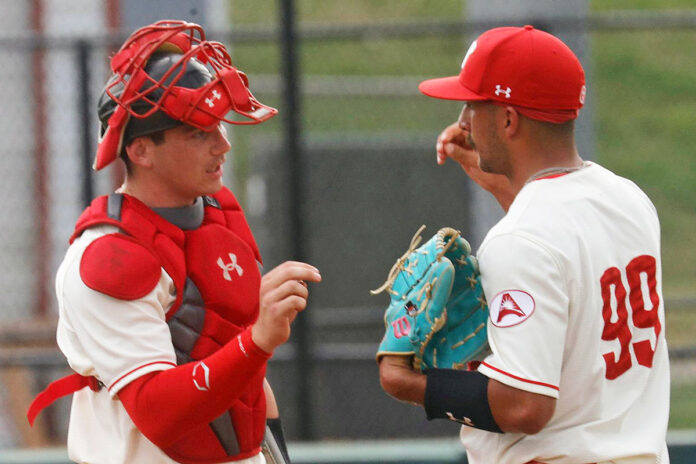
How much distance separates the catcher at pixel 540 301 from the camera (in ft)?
8.46

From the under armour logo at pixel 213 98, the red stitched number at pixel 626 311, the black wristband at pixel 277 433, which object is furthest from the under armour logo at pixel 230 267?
the red stitched number at pixel 626 311

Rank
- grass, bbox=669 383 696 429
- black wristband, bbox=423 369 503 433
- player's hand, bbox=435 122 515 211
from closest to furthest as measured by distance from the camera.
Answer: black wristband, bbox=423 369 503 433, player's hand, bbox=435 122 515 211, grass, bbox=669 383 696 429

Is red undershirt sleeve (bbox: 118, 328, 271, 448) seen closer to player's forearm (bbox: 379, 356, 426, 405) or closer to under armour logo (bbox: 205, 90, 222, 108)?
player's forearm (bbox: 379, 356, 426, 405)

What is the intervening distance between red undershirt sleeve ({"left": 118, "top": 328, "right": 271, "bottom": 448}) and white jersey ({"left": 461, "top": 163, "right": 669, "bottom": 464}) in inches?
22.4

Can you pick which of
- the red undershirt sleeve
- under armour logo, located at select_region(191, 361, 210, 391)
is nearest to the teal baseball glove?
the red undershirt sleeve

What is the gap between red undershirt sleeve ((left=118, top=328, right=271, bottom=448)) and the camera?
253cm

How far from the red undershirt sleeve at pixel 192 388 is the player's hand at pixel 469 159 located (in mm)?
999

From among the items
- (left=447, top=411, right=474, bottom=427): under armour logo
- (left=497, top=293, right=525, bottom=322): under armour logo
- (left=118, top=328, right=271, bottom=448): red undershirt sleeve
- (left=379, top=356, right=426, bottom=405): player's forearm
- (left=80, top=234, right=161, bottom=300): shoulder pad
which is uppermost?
(left=80, top=234, right=161, bottom=300): shoulder pad

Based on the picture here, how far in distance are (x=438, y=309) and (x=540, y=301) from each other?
27cm

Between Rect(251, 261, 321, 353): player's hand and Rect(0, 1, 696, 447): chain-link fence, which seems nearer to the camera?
Rect(251, 261, 321, 353): player's hand

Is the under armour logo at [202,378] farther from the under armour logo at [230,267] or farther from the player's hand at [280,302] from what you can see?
the under armour logo at [230,267]

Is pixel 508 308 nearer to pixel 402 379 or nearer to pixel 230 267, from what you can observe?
pixel 402 379

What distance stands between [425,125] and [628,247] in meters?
7.75

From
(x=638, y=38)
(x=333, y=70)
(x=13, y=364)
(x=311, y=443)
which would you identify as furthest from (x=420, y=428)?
(x=638, y=38)
